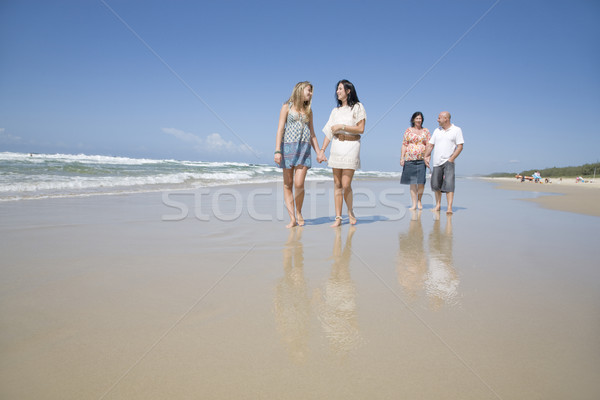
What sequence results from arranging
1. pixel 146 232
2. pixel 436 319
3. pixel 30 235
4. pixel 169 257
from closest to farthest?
pixel 436 319 < pixel 169 257 < pixel 30 235 < pixel 146 232

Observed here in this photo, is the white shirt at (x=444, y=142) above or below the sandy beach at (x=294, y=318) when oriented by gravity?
above

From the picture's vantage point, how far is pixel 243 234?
3.69 meters

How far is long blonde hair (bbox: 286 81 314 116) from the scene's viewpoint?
429 cm

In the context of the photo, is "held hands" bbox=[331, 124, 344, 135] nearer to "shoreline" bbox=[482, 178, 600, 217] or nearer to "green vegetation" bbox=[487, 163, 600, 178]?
"shoreline" bbox=[482, 178, 600, 217]

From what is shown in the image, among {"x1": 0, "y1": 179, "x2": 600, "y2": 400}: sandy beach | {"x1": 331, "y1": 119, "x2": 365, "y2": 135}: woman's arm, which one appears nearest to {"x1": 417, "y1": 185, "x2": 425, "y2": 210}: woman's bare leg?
{"x1": 331, "y1": 119, "x2": 365, "y2": 135}: woman's arm

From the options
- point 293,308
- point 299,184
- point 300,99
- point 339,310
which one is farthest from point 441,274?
point 300,99

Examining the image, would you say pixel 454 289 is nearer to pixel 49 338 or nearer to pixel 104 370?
pixel 104 370

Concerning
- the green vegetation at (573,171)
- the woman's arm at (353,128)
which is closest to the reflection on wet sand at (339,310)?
the woman's arm at (353,128)

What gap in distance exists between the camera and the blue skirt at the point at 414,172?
6250 mm

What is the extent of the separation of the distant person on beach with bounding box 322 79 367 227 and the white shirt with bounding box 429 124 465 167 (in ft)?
7.97

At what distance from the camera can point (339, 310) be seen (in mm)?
1706

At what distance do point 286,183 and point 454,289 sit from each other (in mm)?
2827

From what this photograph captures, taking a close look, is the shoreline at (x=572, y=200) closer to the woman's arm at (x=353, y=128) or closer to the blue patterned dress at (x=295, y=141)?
the woman's arm at (x=353, y=128)

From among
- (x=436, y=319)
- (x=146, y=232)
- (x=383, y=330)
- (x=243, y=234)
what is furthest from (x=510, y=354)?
(x=146, y=232)
